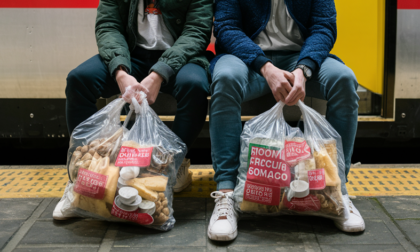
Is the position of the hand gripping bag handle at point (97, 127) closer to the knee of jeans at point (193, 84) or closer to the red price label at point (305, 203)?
the knee of jeans at point (193, 84)

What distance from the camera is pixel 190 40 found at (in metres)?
1.84

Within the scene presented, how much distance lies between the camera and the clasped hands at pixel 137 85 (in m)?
1.65

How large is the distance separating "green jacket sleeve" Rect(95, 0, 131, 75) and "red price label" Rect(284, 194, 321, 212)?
940mm

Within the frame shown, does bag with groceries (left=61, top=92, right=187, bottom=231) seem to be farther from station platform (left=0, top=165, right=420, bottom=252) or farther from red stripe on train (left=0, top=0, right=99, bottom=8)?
red stripe on train (left=0, top=0, right=99, bottom=8)

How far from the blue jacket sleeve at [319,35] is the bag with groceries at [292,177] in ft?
1.18

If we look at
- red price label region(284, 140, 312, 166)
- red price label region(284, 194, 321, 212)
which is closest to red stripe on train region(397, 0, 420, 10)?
red price label region(284, 140, 312, 166)

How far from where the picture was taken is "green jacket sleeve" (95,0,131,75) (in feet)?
5.73

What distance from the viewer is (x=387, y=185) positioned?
2.05m

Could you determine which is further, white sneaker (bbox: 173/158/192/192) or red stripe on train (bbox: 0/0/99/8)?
red stripe on train (bbox: 0/0/99/8)

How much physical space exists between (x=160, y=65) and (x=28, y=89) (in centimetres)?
134

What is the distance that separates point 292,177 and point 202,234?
44cm

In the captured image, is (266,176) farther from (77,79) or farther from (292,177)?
(77,79)

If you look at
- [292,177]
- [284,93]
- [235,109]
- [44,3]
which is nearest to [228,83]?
[235,109]

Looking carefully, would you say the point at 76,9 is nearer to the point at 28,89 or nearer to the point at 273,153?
the point at 28,89
